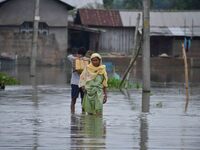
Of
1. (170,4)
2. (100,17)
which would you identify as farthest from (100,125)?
(170,4)

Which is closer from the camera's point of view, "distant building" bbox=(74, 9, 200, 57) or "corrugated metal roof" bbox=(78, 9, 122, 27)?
"distant building" bbox=(74, 9, 200, 57)

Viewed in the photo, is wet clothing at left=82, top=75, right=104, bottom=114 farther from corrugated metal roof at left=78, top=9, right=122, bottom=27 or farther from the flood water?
corrugated metal roof at left=78, top=9, right=122, bottom=27

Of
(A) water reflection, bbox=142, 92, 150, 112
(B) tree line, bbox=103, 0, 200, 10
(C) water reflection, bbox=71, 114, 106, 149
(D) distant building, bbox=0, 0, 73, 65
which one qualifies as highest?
(B) tree line, bbox=103, 0, 200, 10

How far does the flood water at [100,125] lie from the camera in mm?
11844

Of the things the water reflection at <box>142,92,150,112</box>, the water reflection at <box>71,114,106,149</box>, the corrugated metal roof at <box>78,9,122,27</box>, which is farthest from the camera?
the corrugated metal roof at <box>78,9,122,27</box>

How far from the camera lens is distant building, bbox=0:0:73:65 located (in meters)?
55.6

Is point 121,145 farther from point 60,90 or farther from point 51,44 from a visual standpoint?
point 51,44

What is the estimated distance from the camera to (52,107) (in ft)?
61.5

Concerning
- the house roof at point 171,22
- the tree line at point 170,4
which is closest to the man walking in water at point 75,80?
the house roof at point 171,22

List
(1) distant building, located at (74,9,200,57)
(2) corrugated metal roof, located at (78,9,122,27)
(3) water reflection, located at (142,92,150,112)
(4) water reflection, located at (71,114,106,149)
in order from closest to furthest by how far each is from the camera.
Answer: (4) water reflection, located at (71,114,106,149), (3) water reflection, located at (142,92,150,112), (1) distant building, located at (74,9,200,57), (2) corrugated metal roof, located at (78,9,122,27)

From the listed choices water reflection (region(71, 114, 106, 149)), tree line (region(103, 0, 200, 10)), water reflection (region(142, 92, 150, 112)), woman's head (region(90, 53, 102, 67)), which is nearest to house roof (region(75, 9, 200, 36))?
tree line (region(103, 0, 200, 10))

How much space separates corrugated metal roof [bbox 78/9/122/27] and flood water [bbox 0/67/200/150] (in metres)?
38.1

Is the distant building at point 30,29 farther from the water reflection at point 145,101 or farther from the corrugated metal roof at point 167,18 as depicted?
the water reflection at point 145,101

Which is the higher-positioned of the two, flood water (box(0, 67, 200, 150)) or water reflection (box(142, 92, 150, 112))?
water reflection (box(142, 92, 150, 112))
